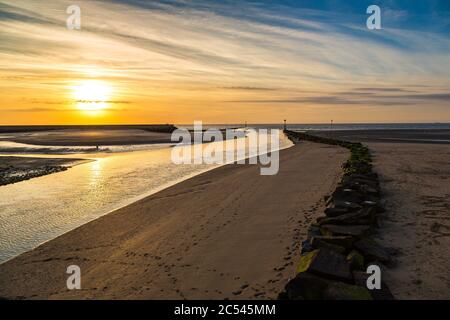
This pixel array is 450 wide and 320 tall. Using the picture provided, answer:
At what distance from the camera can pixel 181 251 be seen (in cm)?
790

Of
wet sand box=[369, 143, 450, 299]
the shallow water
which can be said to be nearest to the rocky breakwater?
wet sand box=[369, 143, 450, 299]

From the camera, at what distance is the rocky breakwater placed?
200 inches

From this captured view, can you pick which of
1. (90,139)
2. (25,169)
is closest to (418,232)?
(25,169)

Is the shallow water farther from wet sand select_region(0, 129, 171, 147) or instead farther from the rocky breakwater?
wet sand select_region(0, 129, 171, 147)

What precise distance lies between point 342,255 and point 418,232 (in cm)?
348

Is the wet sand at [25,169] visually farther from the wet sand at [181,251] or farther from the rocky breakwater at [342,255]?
the rocky breakwater at [342,255]

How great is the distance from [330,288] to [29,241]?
785 centimetres

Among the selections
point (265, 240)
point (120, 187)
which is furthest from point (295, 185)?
point (120, 187)

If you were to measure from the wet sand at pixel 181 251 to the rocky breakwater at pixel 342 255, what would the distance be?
67 centimetres

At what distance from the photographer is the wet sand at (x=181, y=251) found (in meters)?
6.26

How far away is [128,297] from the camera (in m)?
6.00

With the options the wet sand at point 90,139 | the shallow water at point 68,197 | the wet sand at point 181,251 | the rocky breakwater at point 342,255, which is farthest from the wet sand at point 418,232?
the wet sand at point 90,139

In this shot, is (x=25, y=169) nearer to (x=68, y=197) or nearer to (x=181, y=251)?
(x=68, y=197)
